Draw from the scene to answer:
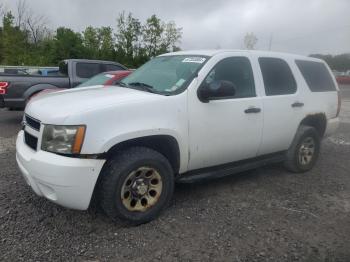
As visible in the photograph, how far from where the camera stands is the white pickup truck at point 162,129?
2997mm

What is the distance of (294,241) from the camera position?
3.25m

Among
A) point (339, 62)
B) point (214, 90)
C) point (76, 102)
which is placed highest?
point (339, 62)

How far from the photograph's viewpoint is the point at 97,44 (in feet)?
77.2

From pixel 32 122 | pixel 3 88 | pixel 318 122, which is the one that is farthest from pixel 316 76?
pixel 3 88

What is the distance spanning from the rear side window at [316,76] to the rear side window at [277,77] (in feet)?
1.14

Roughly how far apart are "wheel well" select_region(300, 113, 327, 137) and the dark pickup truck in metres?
6.31

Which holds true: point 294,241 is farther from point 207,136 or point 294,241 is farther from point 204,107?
point 204,107

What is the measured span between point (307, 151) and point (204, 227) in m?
2.59

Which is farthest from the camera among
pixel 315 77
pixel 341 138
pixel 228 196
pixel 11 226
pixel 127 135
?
pixel 341 138

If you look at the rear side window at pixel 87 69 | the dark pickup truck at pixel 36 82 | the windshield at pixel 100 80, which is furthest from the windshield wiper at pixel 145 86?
the rear side window at pixel 87 69

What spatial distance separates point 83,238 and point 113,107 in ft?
4.11

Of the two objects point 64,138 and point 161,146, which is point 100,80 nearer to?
point 161,146

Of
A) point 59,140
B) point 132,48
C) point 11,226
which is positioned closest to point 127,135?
point 59,140

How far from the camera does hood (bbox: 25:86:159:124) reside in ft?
9.95
